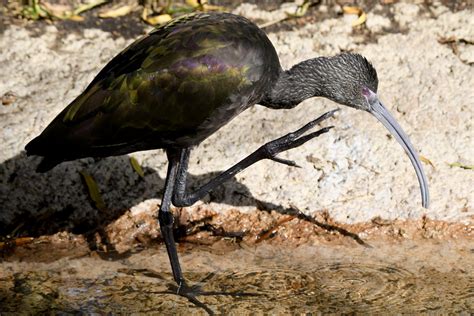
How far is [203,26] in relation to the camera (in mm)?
5125

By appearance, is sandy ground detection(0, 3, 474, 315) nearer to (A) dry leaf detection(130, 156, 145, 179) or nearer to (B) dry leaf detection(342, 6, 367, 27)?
(A) dry leaf detection(130, 156, 145, 179)

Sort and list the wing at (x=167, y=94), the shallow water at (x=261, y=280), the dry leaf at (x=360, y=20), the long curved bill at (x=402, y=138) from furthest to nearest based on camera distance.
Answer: the dry leaf at (x=360, y=20) → the long curved bill at (x=402, y=138) → the wing at (x=167, y=94) → the shallow water at (x=261, y=280)

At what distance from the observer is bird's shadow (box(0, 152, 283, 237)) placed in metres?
5.80

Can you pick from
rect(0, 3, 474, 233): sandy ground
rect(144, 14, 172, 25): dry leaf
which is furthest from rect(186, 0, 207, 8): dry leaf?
rect(0, 3, 474, 233): sandy ground

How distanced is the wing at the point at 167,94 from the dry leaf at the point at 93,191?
0.72 m

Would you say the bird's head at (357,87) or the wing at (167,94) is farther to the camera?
the bird's head at (357,87)

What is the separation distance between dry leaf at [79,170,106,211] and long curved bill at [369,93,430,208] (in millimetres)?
1720

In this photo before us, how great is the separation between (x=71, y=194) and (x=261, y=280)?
144cm

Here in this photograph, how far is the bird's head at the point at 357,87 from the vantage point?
5.54 metres

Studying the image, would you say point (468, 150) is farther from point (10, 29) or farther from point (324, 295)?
point (10, 29)

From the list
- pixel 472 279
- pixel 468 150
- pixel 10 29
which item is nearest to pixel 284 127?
pixel 468 150

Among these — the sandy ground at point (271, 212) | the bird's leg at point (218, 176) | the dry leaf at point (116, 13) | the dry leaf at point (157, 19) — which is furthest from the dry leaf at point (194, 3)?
the bird's leg at point (218, 176)

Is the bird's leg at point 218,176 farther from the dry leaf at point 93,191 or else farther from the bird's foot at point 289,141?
Answer: the dry leaf at point 93,191

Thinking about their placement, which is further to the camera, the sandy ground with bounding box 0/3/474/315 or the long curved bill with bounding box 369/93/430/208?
the long curved bill with bounding box 369/93/430/208
